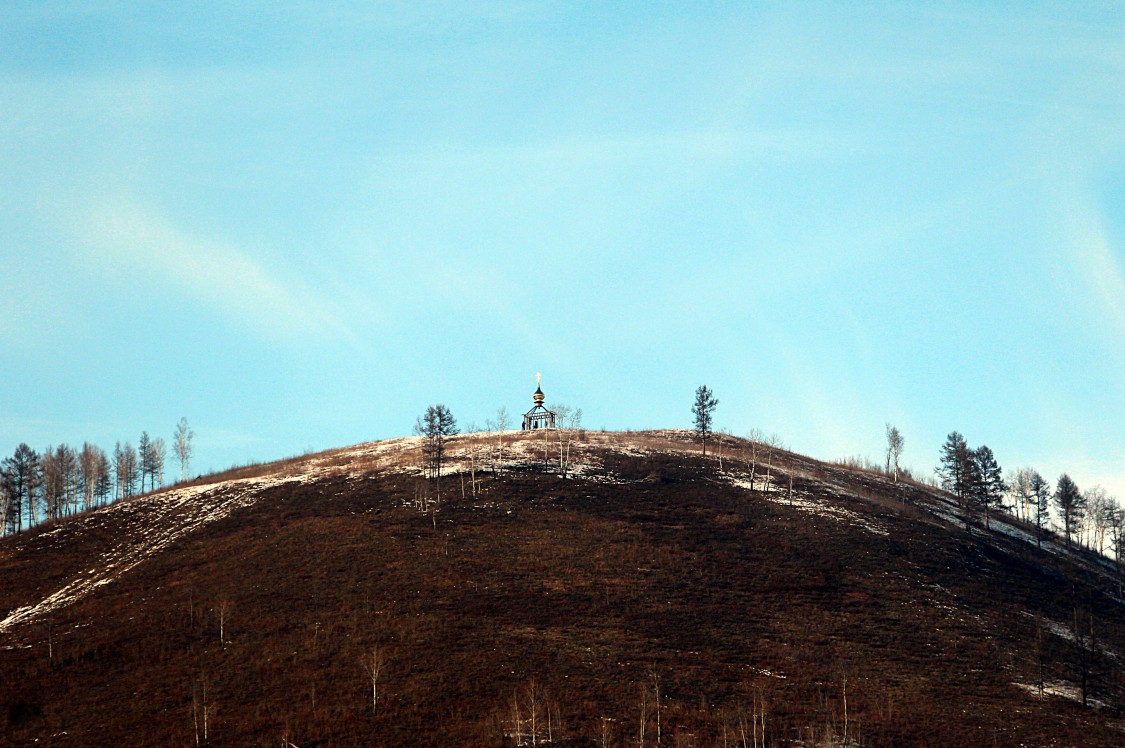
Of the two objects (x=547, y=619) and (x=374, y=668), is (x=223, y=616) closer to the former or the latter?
(x=374, y=668)

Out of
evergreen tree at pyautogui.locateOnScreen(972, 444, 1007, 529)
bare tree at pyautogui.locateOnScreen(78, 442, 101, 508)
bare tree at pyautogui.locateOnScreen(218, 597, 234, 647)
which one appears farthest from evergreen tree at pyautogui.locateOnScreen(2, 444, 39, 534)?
evergreen tree at pyautogui.locateOnScreen(972, 444, 1007, 529)

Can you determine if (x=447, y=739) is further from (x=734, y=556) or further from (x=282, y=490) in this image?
(x=282, y=490)

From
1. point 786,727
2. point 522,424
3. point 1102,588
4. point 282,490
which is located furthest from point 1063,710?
point 522,424

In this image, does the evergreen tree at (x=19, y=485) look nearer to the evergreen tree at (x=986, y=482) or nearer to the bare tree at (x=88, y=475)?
the bare tree at (x=88, y=475)

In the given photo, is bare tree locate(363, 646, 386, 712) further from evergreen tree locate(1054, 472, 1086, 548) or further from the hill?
evergreen tree locate(1054, 472, 1086, 548)

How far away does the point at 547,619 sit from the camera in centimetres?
6391

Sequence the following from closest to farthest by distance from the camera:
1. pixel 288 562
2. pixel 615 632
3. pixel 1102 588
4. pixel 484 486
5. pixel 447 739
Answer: pixel 447 739 → pixel 615 632 → pixel 288 562 → pixel 1102 588 → pixel 484 486

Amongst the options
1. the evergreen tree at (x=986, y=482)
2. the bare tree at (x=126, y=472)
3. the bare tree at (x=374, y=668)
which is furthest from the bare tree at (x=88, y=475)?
the evergreen tree at (x=986, y=482)

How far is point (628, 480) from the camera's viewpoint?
318ft

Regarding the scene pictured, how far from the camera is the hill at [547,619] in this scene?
171ft

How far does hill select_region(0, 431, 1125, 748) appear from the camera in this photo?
5197cm

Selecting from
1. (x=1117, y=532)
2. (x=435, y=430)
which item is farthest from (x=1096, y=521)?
(x=435, y=430)

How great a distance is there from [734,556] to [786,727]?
2630cm

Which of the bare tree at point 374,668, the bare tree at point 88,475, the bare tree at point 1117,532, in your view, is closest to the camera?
the bare tree at point 374,668
